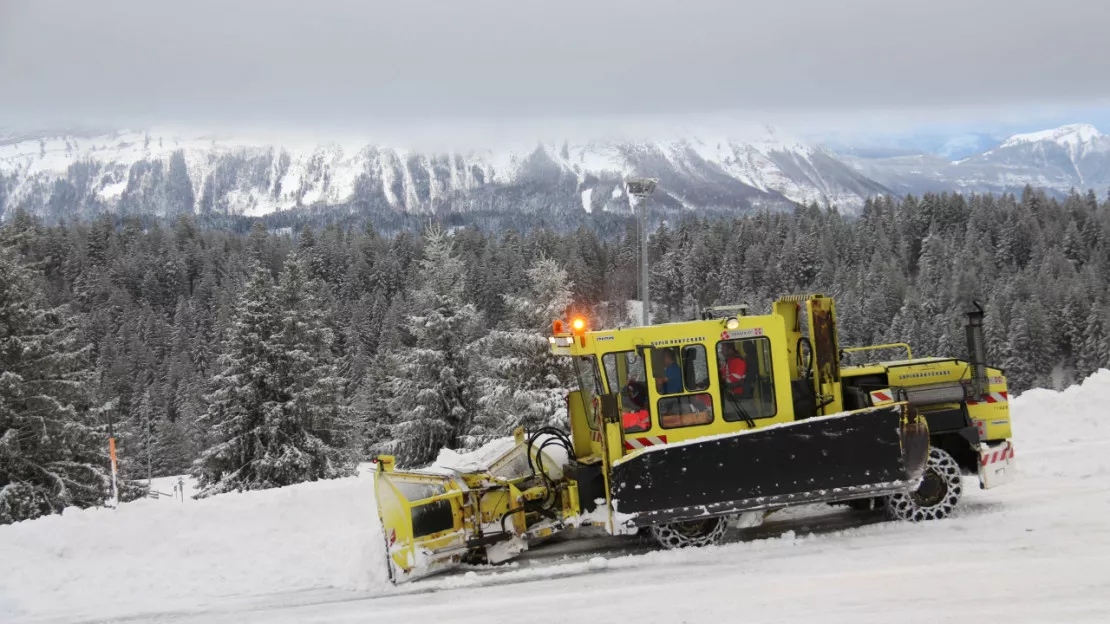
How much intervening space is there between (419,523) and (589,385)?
2478 mm

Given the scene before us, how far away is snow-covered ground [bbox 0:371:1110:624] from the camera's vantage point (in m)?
7.29

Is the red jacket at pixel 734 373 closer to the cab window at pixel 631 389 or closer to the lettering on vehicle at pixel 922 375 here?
the cab window at pixel 631 389

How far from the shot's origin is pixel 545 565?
A: 920 cm

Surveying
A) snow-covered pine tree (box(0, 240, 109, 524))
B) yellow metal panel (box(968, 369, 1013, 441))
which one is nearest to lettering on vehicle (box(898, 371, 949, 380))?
yellow metal panel (box(968, 369, 1013, 441))

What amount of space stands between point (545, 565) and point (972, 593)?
421 centimetres

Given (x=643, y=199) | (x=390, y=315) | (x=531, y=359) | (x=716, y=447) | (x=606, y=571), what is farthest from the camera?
(x=390, y=315)

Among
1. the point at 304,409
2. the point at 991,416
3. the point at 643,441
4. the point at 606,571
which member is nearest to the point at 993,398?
the point at 991,416

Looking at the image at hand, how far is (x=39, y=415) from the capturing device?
21828mm

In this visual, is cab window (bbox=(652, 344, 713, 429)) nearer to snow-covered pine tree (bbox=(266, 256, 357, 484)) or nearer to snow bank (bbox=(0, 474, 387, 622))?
snow bank (bbox=(0, 474, 387, 622))

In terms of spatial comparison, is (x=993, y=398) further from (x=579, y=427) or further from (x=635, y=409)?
(x=579, y=427)

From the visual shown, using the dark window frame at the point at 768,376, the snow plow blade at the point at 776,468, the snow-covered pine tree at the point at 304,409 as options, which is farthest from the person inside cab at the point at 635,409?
the snow-covered pine tree at the point at 304,409

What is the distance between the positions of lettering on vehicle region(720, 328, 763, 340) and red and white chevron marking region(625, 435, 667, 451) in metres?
1.31

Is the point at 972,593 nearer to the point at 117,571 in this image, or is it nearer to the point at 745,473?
the point at 745,473

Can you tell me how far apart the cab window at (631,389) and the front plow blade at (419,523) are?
2.06m
